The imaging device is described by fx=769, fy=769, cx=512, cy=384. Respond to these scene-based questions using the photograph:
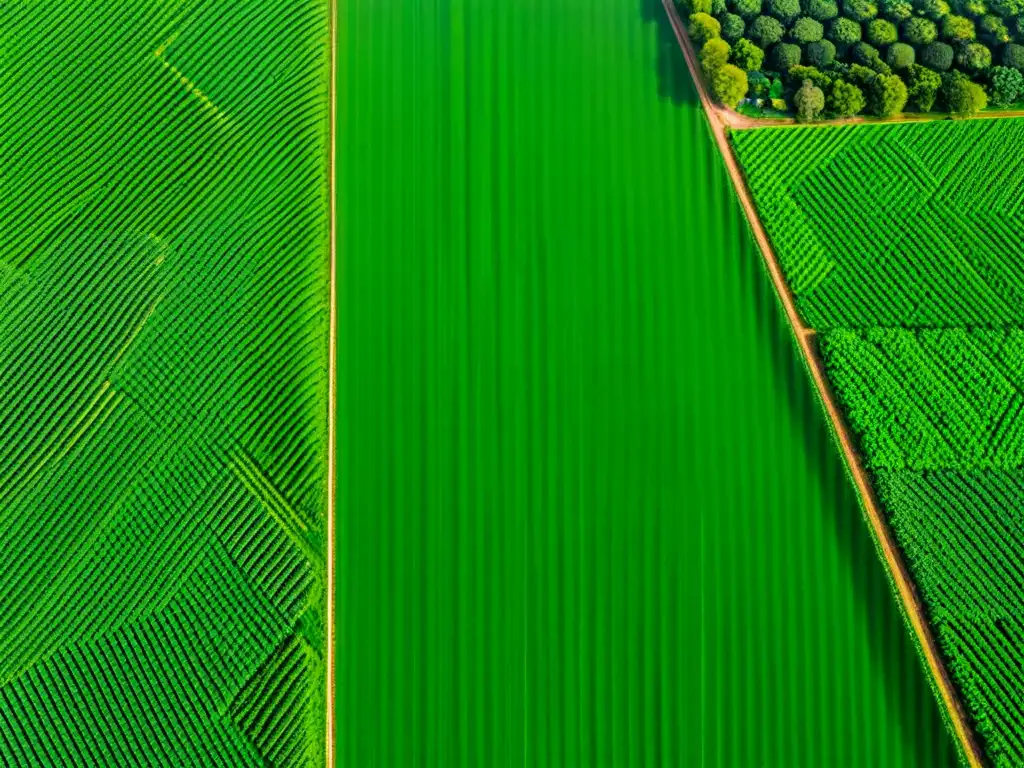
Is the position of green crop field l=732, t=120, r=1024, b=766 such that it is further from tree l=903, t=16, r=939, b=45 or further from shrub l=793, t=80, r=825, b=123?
tree l=903, t=16, r=939, b=45

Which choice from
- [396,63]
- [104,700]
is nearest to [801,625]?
[104,700]

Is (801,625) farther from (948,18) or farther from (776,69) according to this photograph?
(948,18)

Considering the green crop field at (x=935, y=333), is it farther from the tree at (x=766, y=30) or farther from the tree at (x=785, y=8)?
the tree at (x=785, y=8)

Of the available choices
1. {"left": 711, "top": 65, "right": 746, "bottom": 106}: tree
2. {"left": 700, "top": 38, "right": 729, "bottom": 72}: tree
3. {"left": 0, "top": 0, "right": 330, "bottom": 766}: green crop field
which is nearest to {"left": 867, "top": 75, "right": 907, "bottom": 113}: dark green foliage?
{"left": 711, "top": 65, "right": 746, "bottom": 106}: tree

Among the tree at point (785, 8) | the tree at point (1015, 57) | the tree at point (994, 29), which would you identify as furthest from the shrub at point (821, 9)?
the tree at point (1015, 57)

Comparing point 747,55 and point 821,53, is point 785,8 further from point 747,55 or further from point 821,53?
point 747,55
